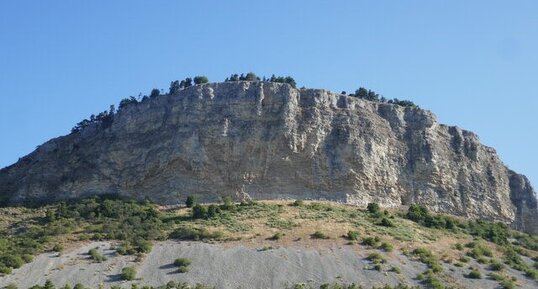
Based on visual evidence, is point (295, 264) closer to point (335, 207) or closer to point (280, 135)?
point (335, 207)

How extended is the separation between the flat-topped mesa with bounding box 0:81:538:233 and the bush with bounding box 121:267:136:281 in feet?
55.8

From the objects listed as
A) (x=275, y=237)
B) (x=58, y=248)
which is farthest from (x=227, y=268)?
(x=58, y=248)

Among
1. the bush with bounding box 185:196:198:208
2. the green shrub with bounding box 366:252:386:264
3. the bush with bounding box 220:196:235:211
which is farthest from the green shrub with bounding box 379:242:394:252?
the bush with bounding box 185:196:198:208

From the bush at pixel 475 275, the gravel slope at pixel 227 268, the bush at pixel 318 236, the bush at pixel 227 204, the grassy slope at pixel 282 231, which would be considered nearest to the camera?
the gravel slope at pixel 227 268

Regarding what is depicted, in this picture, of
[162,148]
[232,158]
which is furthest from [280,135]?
[162,148]

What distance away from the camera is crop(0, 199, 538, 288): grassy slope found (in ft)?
187

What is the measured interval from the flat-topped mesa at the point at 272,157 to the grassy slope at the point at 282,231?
3.44m

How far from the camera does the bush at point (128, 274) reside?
51.2 m

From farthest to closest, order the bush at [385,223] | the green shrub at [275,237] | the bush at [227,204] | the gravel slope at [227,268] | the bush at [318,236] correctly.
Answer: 1. the bush at [227,204]
2. the bush at [385,223]
3. the bush at [318,236]
4. the green shrub at [275,237]
5. the gravel slope at [227,268]

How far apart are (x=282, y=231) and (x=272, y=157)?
479 inches

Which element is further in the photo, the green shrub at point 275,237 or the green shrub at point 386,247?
the green shrub at point 275,237

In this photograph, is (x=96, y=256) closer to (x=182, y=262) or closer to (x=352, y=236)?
(x=182, y=262)

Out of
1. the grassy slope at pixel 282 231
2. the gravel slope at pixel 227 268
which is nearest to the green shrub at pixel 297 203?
the grassy slope at pixel 282 231

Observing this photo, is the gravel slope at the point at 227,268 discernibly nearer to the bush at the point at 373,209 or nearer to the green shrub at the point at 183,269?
the green shrub at the point at 183,269
